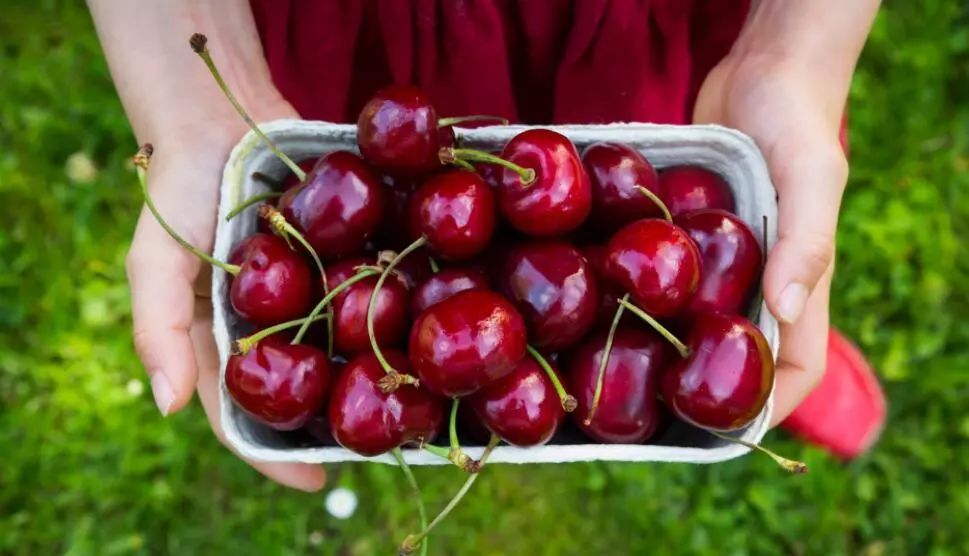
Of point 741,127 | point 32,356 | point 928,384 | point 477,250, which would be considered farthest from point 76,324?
point 928,384

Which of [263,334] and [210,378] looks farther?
[210,378]

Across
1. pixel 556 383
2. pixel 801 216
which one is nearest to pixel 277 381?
pixel 556 383

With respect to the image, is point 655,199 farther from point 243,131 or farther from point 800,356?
point 243,131

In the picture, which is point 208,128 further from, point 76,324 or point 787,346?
point 76,324

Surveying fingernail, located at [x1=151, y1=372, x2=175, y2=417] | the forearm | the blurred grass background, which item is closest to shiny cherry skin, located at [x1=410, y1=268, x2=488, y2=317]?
fingernail, located at [x1=151, y1=372, x2=175, y2=417]

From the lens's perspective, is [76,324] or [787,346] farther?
[76,324]

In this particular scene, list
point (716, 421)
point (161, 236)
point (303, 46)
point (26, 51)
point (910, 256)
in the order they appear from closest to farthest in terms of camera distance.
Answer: point (716, 421), point (161, 236), point (303, 46), point (910, 256), point (26, 51)
